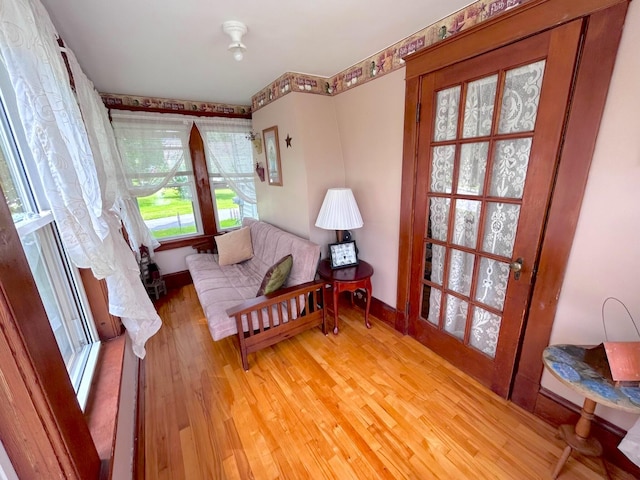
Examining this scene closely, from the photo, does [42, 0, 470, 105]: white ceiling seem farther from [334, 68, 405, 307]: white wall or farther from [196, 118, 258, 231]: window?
[196, 118, 258, 231]: window

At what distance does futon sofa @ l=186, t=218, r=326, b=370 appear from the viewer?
6.29ft

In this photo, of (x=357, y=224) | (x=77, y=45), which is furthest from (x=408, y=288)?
(x=77, y=45)

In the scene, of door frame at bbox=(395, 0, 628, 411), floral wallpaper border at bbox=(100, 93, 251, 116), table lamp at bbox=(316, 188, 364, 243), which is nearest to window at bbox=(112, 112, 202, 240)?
floral wallpaper border at bbox=(100, 93, 251, 116)

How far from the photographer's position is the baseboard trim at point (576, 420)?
4.09 ft

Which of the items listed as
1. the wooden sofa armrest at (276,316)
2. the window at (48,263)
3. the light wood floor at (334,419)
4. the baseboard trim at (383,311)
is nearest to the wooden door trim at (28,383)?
the window at (48,263)

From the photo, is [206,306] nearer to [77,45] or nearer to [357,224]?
[357,224]

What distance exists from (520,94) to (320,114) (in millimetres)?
1583

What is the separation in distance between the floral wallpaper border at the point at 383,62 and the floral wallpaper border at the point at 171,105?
353 mm

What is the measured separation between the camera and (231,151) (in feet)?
11.1

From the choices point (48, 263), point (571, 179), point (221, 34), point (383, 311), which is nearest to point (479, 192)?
point (571, 179)

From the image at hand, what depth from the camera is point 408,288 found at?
2.15m

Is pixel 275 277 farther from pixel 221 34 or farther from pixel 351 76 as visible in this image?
pixel 351 76

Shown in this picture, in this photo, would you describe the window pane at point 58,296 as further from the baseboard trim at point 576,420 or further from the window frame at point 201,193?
the baseboard trim at point 576,420

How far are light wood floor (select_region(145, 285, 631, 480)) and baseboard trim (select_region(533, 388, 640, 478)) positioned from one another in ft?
0.16
